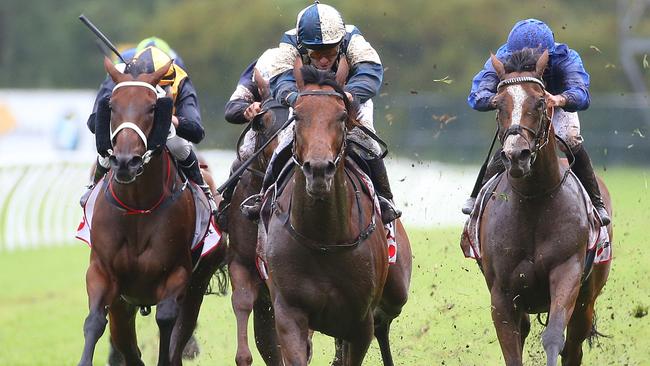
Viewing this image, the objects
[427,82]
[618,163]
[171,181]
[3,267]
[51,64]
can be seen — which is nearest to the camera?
[171,181]

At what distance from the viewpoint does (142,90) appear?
325 inches

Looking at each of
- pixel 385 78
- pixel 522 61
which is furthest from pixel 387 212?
pixel 385 78

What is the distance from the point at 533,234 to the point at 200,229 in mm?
2428

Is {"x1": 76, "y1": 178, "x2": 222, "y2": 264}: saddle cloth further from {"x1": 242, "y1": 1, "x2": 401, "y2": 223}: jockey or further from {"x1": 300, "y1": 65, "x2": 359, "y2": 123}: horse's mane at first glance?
{"x1": 300, "y1": 65, "x2": 359, "y2": 123}: horse's mane

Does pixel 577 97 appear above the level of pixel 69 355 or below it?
above

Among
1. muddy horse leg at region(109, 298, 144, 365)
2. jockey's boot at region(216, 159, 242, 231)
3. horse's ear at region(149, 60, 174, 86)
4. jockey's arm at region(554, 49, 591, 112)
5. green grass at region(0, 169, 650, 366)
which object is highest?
horse's ear at region(149, 60, 174, 86)

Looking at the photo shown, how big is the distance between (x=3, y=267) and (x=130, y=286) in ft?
39.9

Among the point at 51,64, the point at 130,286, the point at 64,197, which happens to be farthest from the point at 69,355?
the point at 51,64

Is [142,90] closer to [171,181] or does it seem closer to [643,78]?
[171,181]

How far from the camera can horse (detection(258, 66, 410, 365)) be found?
7.12 m

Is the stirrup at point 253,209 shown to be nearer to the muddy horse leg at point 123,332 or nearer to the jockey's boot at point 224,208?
the jockey's boot at point 224,208

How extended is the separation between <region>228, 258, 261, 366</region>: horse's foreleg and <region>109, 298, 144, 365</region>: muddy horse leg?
0.77 m

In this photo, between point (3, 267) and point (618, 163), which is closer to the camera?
point (3, 267)

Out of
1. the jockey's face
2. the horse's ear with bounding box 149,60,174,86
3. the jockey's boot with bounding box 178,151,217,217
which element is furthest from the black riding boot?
the jockey's boot with bounding box 178,151,217,217
